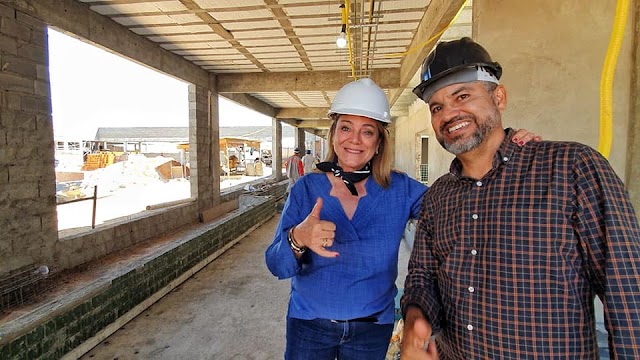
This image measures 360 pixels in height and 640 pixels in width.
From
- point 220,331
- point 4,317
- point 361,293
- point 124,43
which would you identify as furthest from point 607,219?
point 124,43

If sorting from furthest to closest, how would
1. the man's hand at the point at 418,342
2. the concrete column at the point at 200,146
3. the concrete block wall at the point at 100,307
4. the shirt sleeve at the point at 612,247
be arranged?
the concrete column at the point at 200,146
the concrete block wall at the point at 100,307
the man's hand at the point at 418,342
the shirt sleeve at the point at 612,247

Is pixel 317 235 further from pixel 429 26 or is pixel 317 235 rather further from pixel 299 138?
pixel 299 138

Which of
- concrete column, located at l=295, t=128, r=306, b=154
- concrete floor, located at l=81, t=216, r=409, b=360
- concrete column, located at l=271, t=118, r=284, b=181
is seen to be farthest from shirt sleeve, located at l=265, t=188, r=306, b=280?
concrete column, located at l=295, t=128, r=306, b=154

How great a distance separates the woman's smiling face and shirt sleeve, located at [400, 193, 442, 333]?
0.39 meters

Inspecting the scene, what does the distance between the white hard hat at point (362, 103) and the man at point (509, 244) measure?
1.01ft

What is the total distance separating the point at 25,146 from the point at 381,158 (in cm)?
465

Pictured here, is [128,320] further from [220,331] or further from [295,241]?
[295,241]

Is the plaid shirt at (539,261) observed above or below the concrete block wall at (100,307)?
above

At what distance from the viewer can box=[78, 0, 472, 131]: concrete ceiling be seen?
4.67 metres

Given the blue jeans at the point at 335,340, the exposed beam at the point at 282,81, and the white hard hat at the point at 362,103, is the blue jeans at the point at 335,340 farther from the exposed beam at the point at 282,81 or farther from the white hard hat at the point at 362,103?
the exposed beam at the point at 282,81

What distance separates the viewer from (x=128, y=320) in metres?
3.82

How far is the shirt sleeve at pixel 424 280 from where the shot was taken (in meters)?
1.20

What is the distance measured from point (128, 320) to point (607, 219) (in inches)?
173

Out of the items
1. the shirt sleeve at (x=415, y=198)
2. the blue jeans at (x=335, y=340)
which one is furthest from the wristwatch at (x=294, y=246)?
the shirt sleeve at (x=415, y=198)
